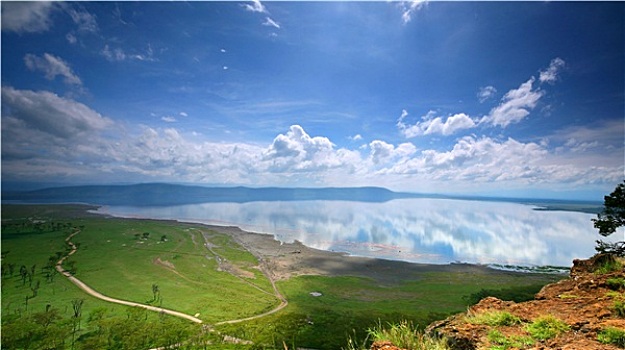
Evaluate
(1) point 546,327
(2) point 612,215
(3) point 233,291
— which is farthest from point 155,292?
(2) point 612,215

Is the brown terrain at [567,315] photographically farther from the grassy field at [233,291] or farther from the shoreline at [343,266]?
the shoreline at [343,266]

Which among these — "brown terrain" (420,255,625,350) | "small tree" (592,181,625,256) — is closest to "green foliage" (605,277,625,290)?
"brown terrain" (420,255,625,350)

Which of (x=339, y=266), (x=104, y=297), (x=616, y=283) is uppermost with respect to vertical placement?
(x=616, y=283)

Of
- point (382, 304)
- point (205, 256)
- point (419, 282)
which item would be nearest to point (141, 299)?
point (205, 256)

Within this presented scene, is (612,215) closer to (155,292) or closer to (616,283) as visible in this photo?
(616,283)

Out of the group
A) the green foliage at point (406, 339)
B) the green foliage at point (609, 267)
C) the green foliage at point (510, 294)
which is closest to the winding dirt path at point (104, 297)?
the green foliage at point (406, 339)
